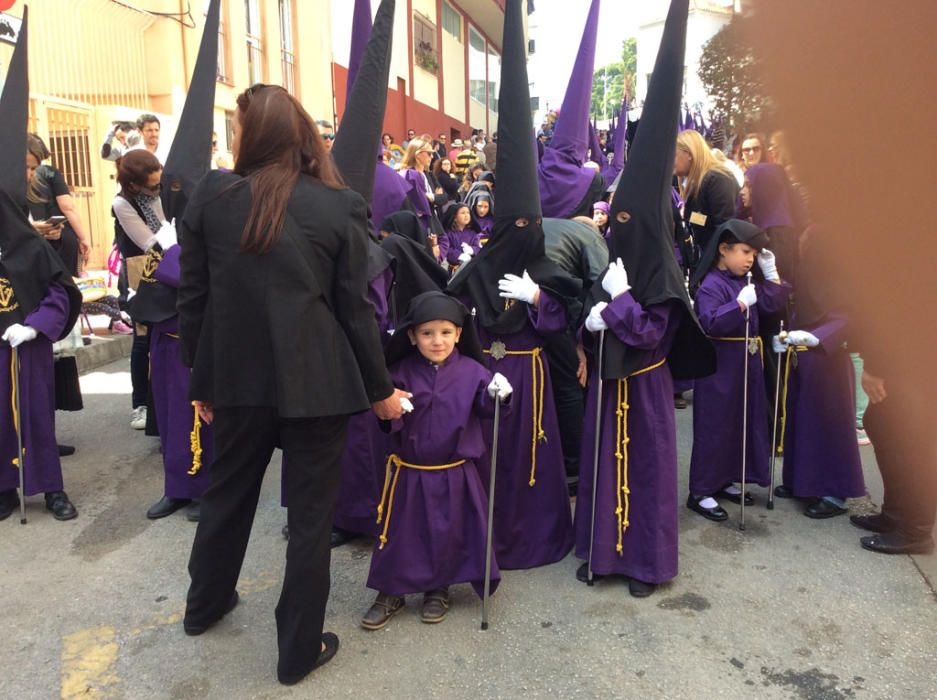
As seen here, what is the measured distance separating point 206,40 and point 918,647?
448 centimetres

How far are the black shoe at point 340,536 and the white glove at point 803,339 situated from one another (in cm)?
256

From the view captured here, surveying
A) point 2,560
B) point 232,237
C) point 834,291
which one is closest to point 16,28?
point 2,560

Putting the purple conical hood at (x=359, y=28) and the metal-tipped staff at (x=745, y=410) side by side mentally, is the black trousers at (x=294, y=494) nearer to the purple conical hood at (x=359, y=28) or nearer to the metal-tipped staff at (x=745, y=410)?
the metal-tipped staff at (x=745, y=410)

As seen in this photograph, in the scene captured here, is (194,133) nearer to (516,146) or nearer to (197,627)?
(516,146)

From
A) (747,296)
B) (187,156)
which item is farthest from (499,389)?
(187,156)

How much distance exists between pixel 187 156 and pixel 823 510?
4.05 metres

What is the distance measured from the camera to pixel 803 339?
419 cm

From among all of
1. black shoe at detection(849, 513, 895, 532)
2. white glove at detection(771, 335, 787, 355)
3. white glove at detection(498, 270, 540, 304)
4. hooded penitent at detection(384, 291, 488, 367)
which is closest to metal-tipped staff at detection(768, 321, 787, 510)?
white glove at detection(771, 335, 787, 355)

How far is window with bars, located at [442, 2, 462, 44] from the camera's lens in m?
28.6

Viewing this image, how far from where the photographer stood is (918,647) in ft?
10.1

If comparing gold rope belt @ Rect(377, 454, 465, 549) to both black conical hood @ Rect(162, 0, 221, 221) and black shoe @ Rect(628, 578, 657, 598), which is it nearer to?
black shoe @ Rect(628, 578, 657, 598)

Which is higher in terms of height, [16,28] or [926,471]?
[16,28]

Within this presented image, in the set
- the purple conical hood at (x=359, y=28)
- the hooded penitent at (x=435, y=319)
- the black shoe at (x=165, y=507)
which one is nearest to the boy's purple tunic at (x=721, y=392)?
the hooded penitent at (x=435, y=319)

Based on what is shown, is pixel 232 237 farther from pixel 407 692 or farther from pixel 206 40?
pixel 206 40
